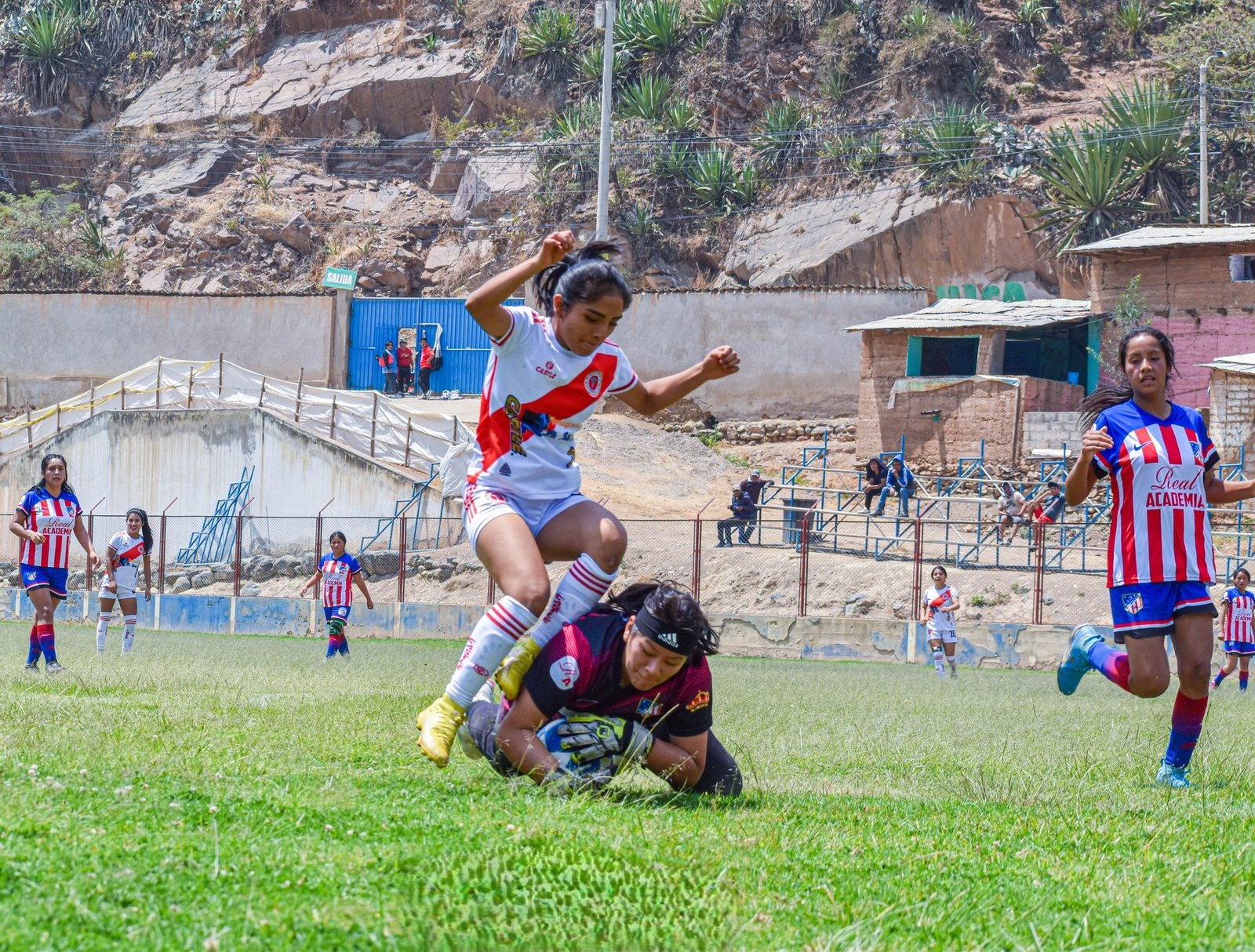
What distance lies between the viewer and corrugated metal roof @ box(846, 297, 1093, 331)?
3906 cm

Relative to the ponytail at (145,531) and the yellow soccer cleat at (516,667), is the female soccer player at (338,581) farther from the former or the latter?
the yellow soccer cleat at (516,667)

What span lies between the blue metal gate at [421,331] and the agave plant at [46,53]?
3036 centimetres

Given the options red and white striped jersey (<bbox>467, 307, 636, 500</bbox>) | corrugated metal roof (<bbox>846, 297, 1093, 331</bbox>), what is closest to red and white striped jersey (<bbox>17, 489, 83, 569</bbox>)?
red and white striped jersey (<bbox>467, 307, 636, 500</bbox>)

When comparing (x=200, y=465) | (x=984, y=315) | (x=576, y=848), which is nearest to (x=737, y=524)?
(x=200, y=465)

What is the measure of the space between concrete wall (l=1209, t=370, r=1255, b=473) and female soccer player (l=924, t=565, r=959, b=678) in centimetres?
1697

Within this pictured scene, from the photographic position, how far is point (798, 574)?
26.2 m

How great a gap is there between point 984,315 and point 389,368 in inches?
723

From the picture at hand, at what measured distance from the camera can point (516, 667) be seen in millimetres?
5219

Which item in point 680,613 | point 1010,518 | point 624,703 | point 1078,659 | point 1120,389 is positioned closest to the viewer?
point 680,613

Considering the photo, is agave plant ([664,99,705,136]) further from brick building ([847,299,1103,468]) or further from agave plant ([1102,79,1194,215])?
brick building ([847,299,1103,468])

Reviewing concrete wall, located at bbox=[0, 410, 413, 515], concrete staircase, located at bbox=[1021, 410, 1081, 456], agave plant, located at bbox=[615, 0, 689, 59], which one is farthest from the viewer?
agave plant, located at bbox=[615, 0, 689, 59]

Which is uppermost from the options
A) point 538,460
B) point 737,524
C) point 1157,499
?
point 538,460

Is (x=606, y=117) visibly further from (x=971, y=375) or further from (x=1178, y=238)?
(x=1178, y=238)

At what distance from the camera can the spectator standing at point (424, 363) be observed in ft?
154
